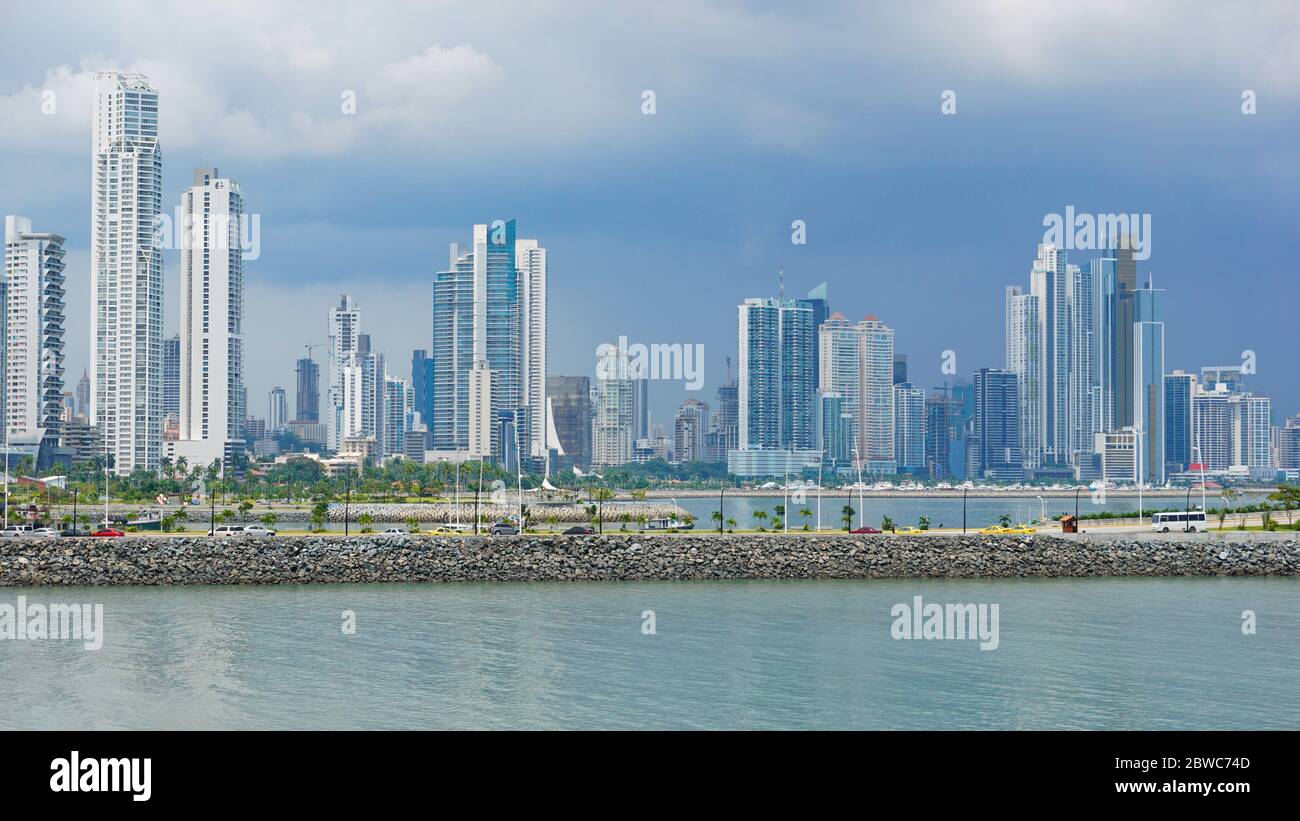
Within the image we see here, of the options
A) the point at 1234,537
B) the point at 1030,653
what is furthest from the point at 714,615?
the point at 1234,537

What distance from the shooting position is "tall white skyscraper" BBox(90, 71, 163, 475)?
123 metres

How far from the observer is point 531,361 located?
647ft

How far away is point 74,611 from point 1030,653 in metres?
23.0

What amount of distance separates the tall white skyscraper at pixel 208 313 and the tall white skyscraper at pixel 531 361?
67908 millimetres

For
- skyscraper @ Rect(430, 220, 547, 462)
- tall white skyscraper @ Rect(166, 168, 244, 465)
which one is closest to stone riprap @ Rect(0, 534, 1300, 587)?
tall white skyscraper @ Rect(166, 168, 244, 465)

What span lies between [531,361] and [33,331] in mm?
85757

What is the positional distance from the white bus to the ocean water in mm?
9816

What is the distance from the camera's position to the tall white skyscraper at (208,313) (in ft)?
421

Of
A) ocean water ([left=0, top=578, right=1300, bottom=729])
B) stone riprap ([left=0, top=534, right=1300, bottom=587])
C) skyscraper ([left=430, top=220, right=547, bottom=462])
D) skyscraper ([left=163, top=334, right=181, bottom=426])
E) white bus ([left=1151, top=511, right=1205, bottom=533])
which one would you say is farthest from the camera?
skyscraper ([left=430, top=220, right=547, bottom=462])

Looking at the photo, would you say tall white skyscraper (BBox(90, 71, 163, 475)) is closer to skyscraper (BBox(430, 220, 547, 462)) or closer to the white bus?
skyscraper (BBox(430, 220, 547, 462))

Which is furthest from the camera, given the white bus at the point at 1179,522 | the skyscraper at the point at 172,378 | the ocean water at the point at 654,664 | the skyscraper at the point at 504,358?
the skyscraper at the point at 504,358

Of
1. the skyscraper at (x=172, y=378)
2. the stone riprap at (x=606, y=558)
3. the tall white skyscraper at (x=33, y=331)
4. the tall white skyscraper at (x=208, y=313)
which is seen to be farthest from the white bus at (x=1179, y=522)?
the skyscraper at (x=172, y=378)

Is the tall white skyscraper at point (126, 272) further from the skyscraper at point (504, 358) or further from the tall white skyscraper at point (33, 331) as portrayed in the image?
the skyscraper at point (504, 358)
